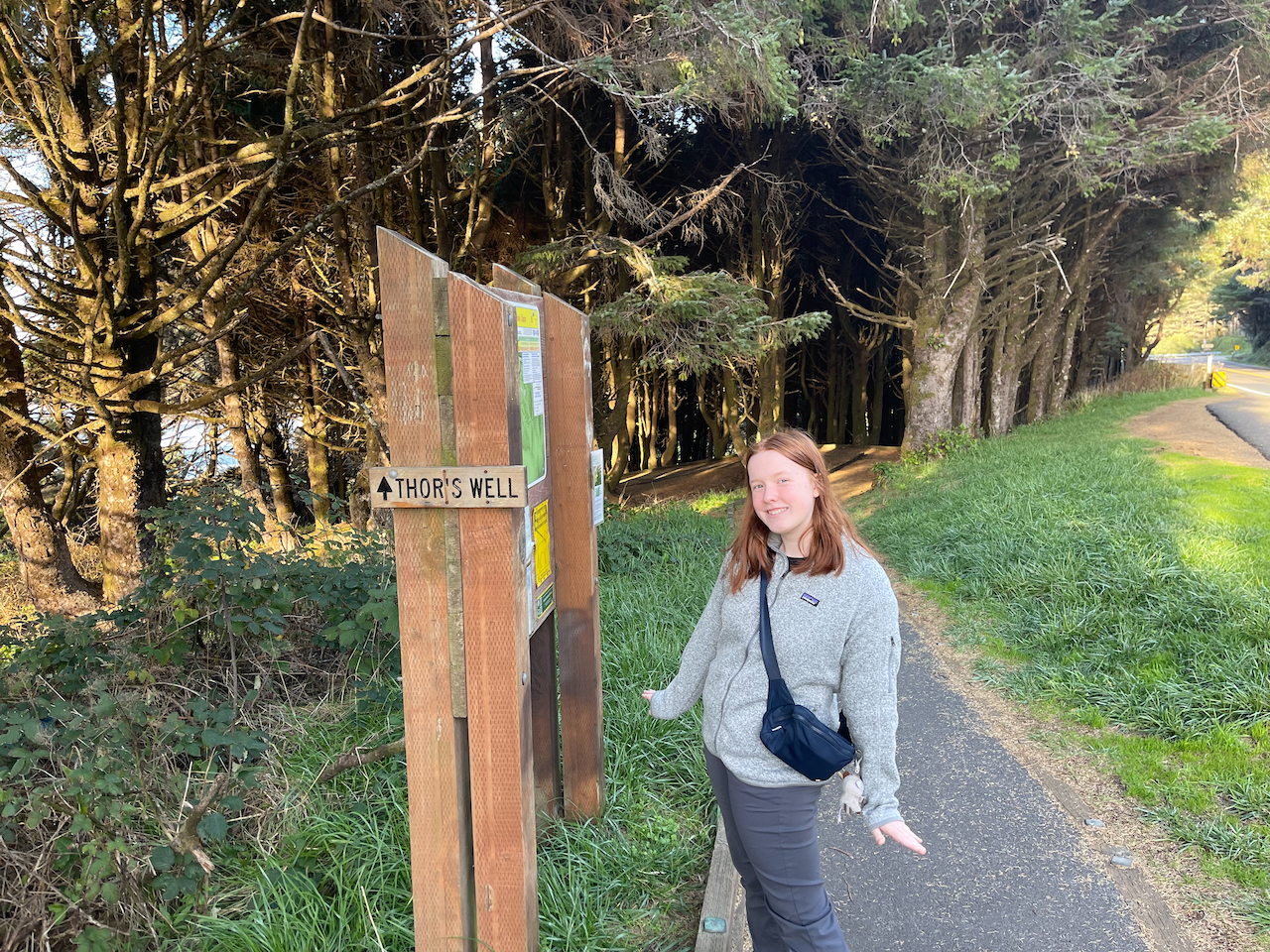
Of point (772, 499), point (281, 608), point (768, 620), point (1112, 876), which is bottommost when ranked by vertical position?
point (1112, 876)

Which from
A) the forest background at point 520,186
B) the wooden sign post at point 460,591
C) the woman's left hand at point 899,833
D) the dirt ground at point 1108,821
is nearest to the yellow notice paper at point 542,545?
the wooden sign post at point 460,591

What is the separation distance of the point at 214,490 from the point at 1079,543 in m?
6.98

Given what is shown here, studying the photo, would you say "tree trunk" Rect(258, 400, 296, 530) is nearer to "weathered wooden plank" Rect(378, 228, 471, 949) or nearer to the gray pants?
"weathered wooden plank" Rect(378, 228, 471, 949)

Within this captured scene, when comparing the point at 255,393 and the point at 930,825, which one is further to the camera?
the point at 255,393

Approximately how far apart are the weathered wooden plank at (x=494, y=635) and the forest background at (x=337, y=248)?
31 cm

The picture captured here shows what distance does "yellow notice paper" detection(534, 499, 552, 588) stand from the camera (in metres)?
3.03

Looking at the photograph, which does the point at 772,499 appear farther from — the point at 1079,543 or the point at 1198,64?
the point at 1198,64

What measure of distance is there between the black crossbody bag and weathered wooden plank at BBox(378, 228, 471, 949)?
3.00 feet

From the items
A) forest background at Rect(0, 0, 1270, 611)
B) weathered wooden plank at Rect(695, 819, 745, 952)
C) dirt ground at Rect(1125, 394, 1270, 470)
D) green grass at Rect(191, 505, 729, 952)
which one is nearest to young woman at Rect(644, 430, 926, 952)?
weathered wooden plank at Rect(695, 819, 745, 952)

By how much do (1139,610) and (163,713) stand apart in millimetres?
6234

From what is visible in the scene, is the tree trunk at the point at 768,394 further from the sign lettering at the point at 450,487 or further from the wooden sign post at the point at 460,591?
the sign lettering at the point at 450,487

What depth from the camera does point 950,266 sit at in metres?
14.4

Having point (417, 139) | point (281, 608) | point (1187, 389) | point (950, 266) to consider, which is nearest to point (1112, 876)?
point (281, 608)

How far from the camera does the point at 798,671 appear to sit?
87.1 inches
